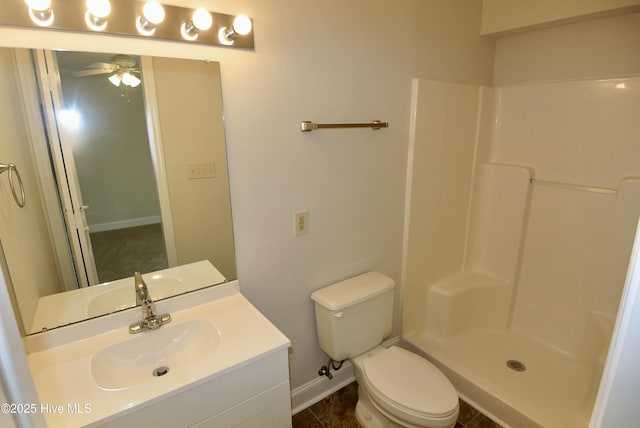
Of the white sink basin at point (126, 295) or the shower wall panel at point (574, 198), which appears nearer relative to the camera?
the white sink basin at point (126, 295)

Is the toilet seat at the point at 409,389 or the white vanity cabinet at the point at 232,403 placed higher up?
the white vanity cabinet at the point at 232,403

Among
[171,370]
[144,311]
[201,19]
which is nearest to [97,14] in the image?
[201,19]

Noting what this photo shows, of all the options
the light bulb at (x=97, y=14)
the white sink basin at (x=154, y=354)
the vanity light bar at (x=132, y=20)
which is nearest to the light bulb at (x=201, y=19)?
the vanity light bar at (x=132, y=20)

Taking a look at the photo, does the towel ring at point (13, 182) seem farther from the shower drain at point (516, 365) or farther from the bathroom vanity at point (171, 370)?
the shower drain at point (516, 365)

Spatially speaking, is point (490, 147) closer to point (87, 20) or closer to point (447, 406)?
point (447, 406)

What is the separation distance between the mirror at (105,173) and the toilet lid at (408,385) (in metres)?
0.85

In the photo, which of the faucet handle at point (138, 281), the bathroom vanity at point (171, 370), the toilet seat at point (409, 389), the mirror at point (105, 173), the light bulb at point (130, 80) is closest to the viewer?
the bathroom vanity at point (171, 370)

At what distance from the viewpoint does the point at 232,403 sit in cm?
→ 112

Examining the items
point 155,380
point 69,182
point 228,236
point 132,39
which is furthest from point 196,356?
point 132,39

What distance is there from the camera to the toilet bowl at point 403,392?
4.66 ft

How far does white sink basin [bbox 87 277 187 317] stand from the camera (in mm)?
1234

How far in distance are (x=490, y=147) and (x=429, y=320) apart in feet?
4.29

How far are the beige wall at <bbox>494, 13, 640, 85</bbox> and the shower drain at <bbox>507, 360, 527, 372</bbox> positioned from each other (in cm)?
180

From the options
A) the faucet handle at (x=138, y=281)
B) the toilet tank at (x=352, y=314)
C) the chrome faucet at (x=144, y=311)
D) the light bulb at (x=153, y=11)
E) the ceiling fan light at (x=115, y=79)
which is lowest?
the toilet tank at (x=352, y=314)
